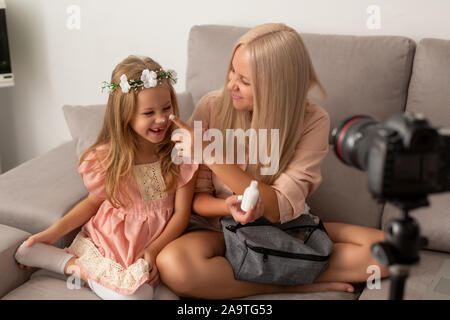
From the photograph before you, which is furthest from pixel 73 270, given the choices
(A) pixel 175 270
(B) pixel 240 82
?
(B) pixel 240 82

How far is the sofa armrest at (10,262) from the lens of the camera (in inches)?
58.2

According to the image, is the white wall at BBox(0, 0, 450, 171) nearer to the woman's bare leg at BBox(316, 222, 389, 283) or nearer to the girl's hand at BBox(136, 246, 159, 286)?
the woman's bare leg at BBox(316, 222, 389, 283)

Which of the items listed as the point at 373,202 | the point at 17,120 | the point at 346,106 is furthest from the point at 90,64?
the point at 373,202

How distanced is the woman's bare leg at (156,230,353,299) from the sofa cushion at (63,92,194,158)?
1.68 feet

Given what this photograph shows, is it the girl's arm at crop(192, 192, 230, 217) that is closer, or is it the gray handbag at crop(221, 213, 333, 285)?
the gray handbag at crop(221, 213, 333, 285)

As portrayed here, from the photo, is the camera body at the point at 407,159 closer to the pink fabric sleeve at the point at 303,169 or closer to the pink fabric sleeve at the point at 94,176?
the pink fabric sleeve at the point at 303,169

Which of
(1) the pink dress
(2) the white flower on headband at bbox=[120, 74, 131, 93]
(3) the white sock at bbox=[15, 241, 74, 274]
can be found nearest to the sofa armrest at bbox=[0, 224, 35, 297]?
(3) the white sock at bbox=[15, 241, 74, 274]

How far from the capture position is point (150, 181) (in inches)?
62.4

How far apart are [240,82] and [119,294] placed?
0.63 meters

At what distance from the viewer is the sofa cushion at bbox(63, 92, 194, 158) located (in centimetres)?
182

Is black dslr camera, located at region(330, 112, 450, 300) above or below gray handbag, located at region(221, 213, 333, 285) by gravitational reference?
above
